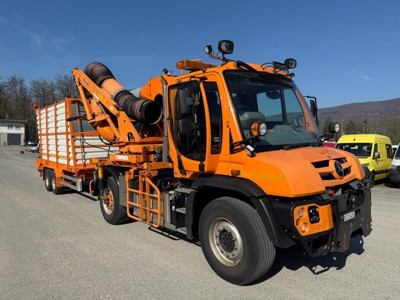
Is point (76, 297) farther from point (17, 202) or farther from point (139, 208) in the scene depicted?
point (17, 202)

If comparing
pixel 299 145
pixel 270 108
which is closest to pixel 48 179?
pixel 270 108

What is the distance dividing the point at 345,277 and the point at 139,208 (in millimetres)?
3425

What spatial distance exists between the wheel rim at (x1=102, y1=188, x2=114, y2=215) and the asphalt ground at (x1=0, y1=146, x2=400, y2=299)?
308 millimetres

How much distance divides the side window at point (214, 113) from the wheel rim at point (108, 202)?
338cm

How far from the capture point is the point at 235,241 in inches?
168

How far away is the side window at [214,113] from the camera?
453 cm

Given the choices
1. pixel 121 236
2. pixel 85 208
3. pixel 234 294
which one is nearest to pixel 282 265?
pixel 234 294

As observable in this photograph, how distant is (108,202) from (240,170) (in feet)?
13.1

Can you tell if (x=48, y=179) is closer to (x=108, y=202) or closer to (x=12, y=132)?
(x=108, y=202)

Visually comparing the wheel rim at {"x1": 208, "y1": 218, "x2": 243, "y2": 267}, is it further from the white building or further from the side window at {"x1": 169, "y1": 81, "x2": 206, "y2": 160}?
the white building

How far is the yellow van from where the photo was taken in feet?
43.7

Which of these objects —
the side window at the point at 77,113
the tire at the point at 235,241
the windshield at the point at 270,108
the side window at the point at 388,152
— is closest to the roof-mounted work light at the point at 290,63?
the windshield at the point at 270,108

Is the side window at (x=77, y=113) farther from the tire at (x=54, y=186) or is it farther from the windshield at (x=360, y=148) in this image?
the windshield at (x=360, y=148)

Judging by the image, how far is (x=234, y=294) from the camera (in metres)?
3.96
